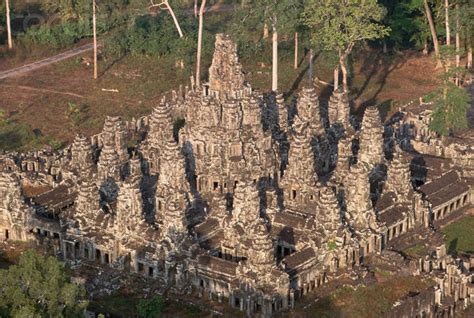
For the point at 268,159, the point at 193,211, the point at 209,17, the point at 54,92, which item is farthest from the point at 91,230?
the point at 209,17

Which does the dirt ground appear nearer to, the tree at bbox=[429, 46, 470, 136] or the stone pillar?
the tree at bbox=[429, 46, 470, 136]

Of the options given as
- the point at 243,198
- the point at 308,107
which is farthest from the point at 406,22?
the point at 243,198

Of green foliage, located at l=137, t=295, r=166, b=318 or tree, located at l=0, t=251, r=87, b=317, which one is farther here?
green foliage, located at l=137, t=295, r=166, b=318

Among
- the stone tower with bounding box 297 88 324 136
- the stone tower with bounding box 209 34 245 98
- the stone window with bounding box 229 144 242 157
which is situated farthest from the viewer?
the stone tower with bounding box 297 88 324 136

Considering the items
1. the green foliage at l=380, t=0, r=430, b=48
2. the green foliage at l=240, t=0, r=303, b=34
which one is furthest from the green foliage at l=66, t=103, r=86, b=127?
the green foliage at l=380, t=0, r=430, b=48

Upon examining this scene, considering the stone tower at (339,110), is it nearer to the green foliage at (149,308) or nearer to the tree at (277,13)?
the tree at (277,13)

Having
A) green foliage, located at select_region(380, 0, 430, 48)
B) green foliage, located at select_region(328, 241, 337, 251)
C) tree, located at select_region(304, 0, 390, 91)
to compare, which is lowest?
green foliage, located at select_region(328, 241, 337, 251)

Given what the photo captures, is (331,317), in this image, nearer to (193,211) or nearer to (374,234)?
(374,234)

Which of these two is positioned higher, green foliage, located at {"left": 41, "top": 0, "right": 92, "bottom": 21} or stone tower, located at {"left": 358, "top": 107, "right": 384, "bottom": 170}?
green foliage, located at {"left": 41, "top": 0, "right": 92, "bottom": 21}
